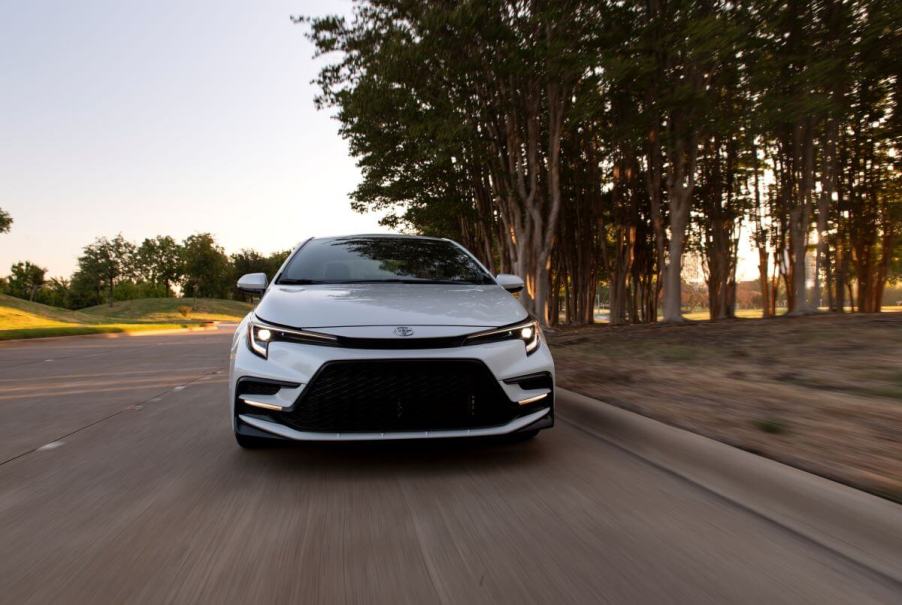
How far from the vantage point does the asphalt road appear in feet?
8.27

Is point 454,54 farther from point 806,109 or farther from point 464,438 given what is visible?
point 464,438

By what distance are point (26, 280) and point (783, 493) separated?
100962mm

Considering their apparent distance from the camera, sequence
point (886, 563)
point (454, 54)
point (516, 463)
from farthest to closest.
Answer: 1. point (454, 54)
2. point (516, 463)
3. point (886, 563)

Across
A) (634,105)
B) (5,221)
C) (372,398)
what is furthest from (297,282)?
(5,221)

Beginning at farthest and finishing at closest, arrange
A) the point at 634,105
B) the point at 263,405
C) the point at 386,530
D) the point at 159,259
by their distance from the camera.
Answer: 1. the point at 159,259
2. the point at 634,105
3. the point at 263,405
4. the point at 386,530

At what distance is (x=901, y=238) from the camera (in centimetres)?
2561

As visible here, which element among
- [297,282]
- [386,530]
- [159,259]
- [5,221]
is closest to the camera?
[386,530]

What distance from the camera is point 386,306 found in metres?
4.44

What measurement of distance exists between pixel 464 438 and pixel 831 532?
1853 millimetres

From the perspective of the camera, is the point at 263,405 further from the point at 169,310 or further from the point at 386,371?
the point at 169,310

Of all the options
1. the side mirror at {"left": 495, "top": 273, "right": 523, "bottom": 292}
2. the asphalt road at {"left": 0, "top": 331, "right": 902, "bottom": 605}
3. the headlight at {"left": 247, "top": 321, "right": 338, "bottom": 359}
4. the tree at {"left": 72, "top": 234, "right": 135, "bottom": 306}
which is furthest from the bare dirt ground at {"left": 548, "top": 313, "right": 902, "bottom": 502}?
the tree at {"left": 72, "top": 234, "right": 135, "bottom": 306}

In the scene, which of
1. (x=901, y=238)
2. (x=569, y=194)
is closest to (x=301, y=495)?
(x=569, y=194)

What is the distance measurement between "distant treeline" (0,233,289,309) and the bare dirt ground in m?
52.6

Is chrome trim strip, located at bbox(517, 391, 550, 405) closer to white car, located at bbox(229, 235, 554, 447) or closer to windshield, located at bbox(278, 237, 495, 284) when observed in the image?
white car, located at bbox(229, 235, 554, 447)
